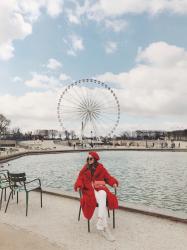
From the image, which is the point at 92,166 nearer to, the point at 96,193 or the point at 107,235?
the point at 96,193

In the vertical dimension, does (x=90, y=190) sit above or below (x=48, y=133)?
below

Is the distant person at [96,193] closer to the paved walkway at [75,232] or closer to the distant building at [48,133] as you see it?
the paved walkway at [75,232]

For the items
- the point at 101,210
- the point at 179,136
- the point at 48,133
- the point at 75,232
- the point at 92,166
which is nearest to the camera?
the point at 101,210

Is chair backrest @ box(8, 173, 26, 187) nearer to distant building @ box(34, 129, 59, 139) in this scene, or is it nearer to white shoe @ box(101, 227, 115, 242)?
white shoe @ box(101, 227, 115, 242)

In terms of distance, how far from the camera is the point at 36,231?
6.07 metres

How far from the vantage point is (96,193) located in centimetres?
629

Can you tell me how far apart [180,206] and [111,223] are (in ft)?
19.8

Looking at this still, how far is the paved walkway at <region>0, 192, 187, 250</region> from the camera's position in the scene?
5203mm

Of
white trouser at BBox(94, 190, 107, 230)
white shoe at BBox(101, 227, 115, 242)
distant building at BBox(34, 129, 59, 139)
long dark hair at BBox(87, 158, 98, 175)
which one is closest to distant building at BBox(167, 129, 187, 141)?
distant building at BBox(34, 129, 59, 139)

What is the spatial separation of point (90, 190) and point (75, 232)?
2.76 ft

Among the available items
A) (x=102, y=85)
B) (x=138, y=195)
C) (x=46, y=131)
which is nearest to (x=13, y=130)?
(x=46, y=131)

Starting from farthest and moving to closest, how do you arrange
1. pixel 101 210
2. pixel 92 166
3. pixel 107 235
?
pixel 92 166 < pixel 101 210 < pixel 107 235

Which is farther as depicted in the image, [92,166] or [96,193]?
[92,166]

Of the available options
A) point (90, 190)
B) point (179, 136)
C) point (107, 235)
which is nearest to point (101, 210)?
point (107, 235)
